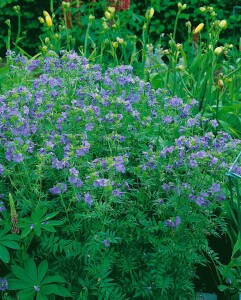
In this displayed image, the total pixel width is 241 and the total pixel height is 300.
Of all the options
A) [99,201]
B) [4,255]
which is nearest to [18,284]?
[4,255]

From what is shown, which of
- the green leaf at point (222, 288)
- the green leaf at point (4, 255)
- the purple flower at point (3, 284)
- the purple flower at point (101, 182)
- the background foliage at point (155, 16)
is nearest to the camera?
the purple flower at point (101, 182)

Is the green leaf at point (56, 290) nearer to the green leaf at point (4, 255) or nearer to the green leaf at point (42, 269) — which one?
the green leaf at point (42, 269)

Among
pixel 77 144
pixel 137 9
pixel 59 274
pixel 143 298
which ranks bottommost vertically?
pixel 137 9

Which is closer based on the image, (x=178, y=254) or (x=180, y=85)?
(x=178, y=254)

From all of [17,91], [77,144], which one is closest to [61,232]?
[77,144]

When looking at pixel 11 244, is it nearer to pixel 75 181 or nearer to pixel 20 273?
pixel 20 273

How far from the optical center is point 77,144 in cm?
257

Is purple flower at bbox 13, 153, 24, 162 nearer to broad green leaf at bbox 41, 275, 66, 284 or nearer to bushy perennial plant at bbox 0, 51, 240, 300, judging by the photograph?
bushy perennial plant at bbox 0, 51, 240, 300

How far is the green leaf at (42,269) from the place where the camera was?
7.89ft

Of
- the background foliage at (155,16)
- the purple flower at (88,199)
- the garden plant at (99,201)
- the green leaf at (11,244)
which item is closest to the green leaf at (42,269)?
the garden plant at (99,201)

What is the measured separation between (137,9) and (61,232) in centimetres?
455

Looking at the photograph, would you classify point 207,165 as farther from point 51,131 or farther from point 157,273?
point 51,131

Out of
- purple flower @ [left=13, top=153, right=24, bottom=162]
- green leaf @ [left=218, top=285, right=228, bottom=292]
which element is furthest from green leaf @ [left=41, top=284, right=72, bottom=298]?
green leaf @ [left=218, top=285, right=228, bottom=292]

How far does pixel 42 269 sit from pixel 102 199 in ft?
1.21
